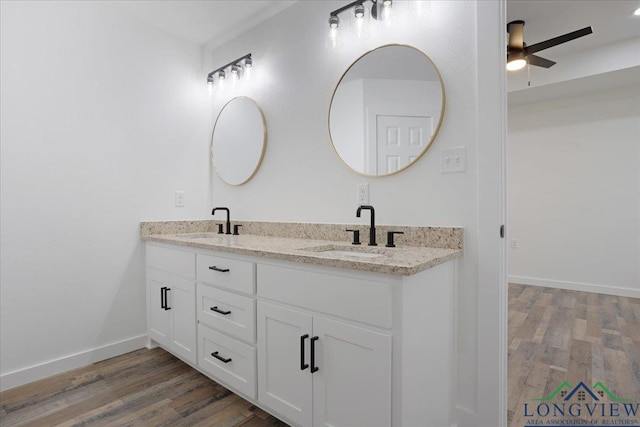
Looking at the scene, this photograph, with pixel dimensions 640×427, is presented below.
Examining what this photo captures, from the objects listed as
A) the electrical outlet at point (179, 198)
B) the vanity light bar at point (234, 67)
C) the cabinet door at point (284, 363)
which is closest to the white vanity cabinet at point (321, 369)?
the cabinet door at point (284, 363)

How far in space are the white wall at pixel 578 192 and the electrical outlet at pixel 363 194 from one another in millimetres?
3626

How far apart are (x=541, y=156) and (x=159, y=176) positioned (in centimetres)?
450

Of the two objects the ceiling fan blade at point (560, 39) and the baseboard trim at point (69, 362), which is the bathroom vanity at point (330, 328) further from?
the ceiling fan blade at point (560, 39)

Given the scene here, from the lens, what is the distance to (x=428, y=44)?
1.66 metres

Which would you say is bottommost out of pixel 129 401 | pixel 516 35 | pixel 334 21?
pixel 129 401

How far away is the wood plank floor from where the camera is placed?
1.65 m

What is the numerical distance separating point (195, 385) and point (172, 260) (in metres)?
0.76

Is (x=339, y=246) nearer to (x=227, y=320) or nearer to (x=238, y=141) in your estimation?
(x=227, y=320)

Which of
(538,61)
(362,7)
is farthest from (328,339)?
(538,61)

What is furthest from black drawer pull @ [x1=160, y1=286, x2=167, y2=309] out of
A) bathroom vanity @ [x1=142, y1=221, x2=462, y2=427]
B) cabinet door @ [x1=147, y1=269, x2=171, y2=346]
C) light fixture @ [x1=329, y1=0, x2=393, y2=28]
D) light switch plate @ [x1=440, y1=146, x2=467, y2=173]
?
light fixture @ [x1=329, y1=0, x2=393, y2=28]

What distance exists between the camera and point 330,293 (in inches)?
52.0

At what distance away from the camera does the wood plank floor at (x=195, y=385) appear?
1.65 meters

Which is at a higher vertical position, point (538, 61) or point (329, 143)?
point (538, 61)

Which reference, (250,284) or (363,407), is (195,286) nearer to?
(250,284)
